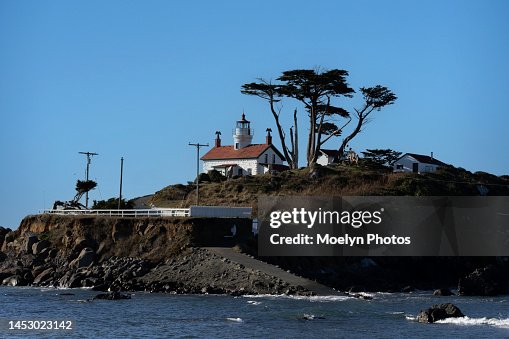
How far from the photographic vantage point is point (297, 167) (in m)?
87.6

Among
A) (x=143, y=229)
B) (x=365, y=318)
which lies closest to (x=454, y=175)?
(x=143, y=229)

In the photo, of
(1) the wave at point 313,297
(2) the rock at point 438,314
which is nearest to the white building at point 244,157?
(1) the wave at point 313,297

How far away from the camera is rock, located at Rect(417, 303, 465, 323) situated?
126ft

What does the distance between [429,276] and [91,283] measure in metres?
23.2

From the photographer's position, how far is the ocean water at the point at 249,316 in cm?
3503

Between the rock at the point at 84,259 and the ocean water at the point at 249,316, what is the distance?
334 inches

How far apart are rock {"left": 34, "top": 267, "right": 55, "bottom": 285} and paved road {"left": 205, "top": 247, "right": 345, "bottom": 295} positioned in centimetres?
1160

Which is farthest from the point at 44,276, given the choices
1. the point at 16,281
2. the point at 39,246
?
the point at 39,246

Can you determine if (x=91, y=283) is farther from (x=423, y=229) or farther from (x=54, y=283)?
(x=423, y=229)

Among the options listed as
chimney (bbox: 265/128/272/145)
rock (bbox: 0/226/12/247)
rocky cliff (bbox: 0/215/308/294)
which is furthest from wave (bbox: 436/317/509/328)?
chimney (bbox: 265/128/272/145)

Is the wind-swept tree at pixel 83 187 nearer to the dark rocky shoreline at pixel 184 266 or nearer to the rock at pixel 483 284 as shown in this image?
the dark rocky shoreline at pixel 184 266

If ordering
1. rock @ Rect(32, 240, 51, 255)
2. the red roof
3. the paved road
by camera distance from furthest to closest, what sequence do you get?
the red roof
rock @ Rect(32, 240, 51, 255)
the paved road

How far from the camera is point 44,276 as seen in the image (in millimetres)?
58688

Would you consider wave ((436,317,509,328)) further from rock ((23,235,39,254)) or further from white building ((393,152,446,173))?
white building ((393,152,446,173))
